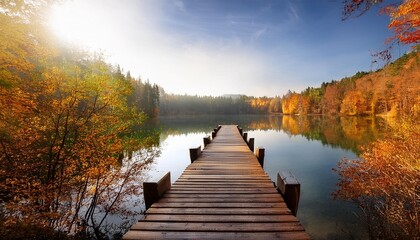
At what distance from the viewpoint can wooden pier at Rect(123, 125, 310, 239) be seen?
147 inches

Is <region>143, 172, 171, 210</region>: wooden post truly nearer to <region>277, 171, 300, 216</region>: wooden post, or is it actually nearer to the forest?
<region>277, 171, 300, 216</region>: wooden post

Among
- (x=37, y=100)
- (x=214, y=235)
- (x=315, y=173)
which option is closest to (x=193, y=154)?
(x=37, y=100)

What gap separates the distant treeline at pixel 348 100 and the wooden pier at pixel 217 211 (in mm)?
4593

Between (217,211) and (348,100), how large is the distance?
270 ft

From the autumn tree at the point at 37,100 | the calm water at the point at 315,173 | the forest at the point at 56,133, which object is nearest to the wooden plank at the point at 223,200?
the calm water at the point at 315,173

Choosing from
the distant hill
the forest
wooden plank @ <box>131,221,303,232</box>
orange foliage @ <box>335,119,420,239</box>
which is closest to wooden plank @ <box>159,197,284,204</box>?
wooden plank @ <box>131,221,303,232</box>

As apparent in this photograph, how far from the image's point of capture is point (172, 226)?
3.97 metres

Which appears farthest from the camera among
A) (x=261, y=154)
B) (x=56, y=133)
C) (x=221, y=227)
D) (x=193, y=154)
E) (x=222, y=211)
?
(x=193, y=154)

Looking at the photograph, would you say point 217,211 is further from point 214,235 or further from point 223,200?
point 214,235

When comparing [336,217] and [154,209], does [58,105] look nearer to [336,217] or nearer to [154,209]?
[154,209]

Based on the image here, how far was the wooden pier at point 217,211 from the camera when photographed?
374cm

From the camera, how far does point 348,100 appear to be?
2891 inches

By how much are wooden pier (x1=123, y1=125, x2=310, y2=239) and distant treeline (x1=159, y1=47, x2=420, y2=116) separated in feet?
15.1

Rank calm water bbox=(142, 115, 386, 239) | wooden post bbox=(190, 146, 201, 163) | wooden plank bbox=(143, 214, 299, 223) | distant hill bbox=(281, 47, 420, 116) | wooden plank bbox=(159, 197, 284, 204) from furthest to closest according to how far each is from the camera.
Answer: distant hill bbox=(281, 47, 420, 116) < wooden post bbox=(190, 146, 201, 163) < calm water bbox=(142, 115, 386, 239) < wooden plank bbox=(159, 197, 284, 204) < wooden plank bbox=(143, 214, 299, 223)
